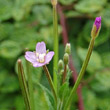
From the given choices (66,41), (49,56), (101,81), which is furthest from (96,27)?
(66,41)

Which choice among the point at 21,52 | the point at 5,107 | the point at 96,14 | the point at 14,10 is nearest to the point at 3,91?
the point at 5,107

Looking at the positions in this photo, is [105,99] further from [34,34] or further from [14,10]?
[14,10]

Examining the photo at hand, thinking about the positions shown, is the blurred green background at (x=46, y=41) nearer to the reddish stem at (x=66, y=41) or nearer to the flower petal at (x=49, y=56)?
the reddish stem at (x=66, y=41)

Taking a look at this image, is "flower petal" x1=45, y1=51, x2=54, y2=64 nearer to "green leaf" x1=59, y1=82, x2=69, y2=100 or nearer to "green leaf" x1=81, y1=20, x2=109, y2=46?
"green leaf" x1=59, y1=82, x2=69, y2=100

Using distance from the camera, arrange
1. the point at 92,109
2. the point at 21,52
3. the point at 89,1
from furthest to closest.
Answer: the point at 89,1 < the point at 21,52 < the point at 92,109

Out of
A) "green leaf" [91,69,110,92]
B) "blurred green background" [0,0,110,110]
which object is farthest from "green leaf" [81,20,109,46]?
"green leaf" [91,69,110,92]

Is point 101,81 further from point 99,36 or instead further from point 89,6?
point 89,6

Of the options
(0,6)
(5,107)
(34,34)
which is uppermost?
(0,6)
